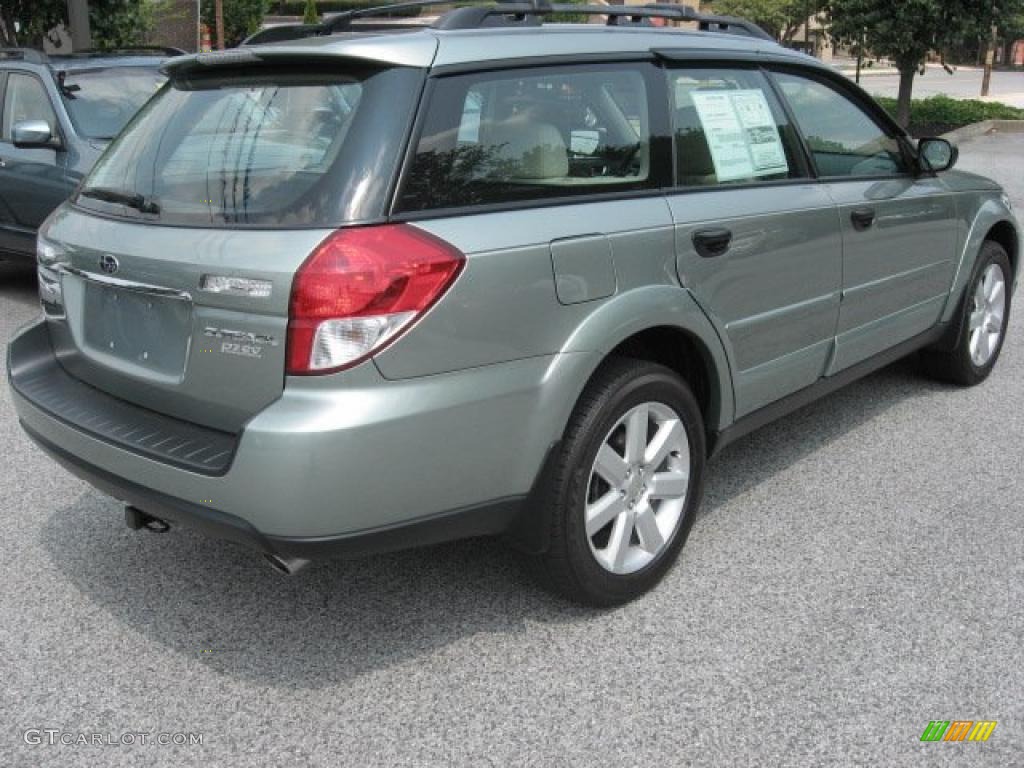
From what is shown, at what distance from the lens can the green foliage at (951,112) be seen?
20328 mm

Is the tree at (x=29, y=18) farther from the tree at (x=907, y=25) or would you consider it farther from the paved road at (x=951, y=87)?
the paved road at (x=951, y=87)

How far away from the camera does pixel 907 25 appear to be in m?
16.8

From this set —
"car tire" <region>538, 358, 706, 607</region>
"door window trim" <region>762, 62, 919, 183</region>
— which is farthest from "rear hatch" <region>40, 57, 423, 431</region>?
"door window trim" <region>762, 62, 919, 183</region>

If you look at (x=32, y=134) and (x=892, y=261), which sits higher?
(x=32, y=134)

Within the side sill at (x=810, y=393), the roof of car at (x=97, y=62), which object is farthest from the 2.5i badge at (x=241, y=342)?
the roof of car at (x=97, y=62)

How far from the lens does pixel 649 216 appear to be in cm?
317

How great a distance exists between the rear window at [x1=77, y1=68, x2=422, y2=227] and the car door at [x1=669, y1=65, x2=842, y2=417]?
105 cm

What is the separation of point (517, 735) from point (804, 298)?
2.00 m

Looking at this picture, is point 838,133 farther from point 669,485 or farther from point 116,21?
point 116,21

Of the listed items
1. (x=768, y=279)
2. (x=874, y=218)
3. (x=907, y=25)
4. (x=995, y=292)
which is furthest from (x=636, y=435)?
(x=907, y=25)

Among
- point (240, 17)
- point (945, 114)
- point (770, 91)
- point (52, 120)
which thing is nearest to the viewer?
point (770, 91)

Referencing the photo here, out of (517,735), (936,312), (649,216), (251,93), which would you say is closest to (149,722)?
(517,735)

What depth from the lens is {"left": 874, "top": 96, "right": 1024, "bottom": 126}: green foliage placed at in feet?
66.7

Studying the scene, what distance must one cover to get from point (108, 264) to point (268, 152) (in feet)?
1.87
